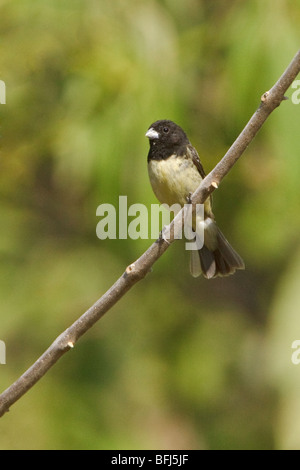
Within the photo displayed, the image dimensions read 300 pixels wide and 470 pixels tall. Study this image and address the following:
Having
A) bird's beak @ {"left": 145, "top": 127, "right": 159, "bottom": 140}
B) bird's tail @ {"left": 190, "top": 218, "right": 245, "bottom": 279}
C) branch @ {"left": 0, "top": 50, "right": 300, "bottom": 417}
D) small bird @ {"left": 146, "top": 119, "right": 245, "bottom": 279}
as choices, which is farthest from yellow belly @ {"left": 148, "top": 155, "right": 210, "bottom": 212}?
branch @ {"left": 0, "top": 50, "right": 300, "bottom": 417}

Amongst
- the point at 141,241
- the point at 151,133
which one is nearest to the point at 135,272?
the point at 151,133

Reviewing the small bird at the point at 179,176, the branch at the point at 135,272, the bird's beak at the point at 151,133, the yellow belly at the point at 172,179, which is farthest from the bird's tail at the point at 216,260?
the branch at the point at 135,272

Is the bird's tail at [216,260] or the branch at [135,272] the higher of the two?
the bird's tail at [216,260]

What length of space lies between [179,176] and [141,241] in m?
0.36

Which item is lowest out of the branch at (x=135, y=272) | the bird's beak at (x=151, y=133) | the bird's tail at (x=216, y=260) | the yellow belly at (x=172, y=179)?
the branch at (x=135, y=272)

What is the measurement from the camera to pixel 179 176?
12.5 feet

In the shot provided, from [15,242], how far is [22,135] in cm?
82

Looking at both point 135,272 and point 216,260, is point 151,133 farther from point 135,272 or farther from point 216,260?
point 135,272

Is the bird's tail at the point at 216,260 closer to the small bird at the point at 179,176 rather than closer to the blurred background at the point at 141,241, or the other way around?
the small bird at the point at 179,176

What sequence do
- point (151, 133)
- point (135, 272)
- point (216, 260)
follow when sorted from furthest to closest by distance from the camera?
point (216, 260) < point (151, 133) < point (135, 272)

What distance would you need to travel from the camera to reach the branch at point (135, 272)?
6.83 ft

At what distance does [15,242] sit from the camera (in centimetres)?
544

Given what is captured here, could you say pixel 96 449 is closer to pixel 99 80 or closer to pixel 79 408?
pixel 79 408

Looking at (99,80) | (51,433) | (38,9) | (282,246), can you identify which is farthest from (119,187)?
(282,246)
